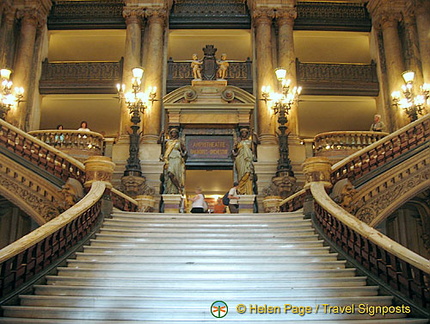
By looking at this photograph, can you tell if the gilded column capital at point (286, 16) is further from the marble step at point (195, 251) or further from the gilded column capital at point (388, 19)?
the marble step at point (195, 251)

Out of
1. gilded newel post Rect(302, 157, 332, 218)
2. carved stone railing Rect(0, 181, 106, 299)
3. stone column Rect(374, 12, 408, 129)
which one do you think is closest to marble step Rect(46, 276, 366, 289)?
carved stone railing Rect(0, 181, 106, 299)

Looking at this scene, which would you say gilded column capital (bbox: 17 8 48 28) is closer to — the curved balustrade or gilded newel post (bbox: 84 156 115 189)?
gilded newel post (bbox: 84 156 115 189)

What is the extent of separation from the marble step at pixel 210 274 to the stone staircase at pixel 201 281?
0.01 meters

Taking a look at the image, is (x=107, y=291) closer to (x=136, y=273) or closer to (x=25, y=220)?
(x=136, y=273)

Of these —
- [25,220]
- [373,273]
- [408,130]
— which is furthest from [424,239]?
[25,220]

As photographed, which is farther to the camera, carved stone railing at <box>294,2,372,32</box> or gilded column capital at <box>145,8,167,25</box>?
carved stone railing at <box>294,2,372,32</box>

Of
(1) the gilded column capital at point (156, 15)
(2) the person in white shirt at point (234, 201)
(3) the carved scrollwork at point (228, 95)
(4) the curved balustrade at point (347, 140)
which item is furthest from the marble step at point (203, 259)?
(1) the gilded column capital at point (156, 15)

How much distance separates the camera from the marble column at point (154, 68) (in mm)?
15406

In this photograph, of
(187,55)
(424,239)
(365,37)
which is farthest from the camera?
(187,55)

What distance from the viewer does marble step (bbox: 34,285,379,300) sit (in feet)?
16.4

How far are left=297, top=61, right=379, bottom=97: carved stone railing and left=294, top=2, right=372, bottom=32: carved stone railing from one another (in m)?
1.65

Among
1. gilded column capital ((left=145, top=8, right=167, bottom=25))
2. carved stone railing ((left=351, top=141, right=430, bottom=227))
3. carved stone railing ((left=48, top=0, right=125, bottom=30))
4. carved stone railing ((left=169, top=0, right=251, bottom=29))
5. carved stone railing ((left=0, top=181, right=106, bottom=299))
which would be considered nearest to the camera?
carved stone railing ((left=0, top=181, right=106, bottom=299))

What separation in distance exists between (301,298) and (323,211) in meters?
2.98

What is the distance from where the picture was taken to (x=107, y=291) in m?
5.12
